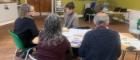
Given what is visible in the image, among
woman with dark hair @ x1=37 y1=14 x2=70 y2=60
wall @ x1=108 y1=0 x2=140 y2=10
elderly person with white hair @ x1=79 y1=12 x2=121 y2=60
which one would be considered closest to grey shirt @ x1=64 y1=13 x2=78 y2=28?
woman with dark hair @ x1=37 y1=14 x2=70 y2=60

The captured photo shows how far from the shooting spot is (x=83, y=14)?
33.9 feet

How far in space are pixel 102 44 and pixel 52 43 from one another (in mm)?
518

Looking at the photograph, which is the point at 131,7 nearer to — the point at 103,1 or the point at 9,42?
the point at 103,1

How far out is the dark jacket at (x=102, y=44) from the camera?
2.30m

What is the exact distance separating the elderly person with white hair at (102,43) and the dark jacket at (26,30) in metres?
1.36

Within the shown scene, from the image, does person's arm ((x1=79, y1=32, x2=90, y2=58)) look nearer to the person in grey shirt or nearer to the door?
the person in grey shirt

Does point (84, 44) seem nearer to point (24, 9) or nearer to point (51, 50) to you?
point (51, 50)

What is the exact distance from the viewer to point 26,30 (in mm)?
3537

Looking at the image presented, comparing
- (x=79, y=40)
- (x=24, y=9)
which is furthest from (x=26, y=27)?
(x=79, y=40)

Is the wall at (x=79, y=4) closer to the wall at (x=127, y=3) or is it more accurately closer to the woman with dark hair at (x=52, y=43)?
the wall at (x=127, y=3)

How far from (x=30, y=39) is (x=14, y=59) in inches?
40.9

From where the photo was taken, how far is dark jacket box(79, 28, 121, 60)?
2305 mm

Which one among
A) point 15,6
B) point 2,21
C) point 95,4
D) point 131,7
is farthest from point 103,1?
point 2,21

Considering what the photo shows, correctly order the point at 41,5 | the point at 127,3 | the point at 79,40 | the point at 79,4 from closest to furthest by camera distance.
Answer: the point at 79,40 < the point at 127,3 < the point at 79,4 < the point at 41,5
